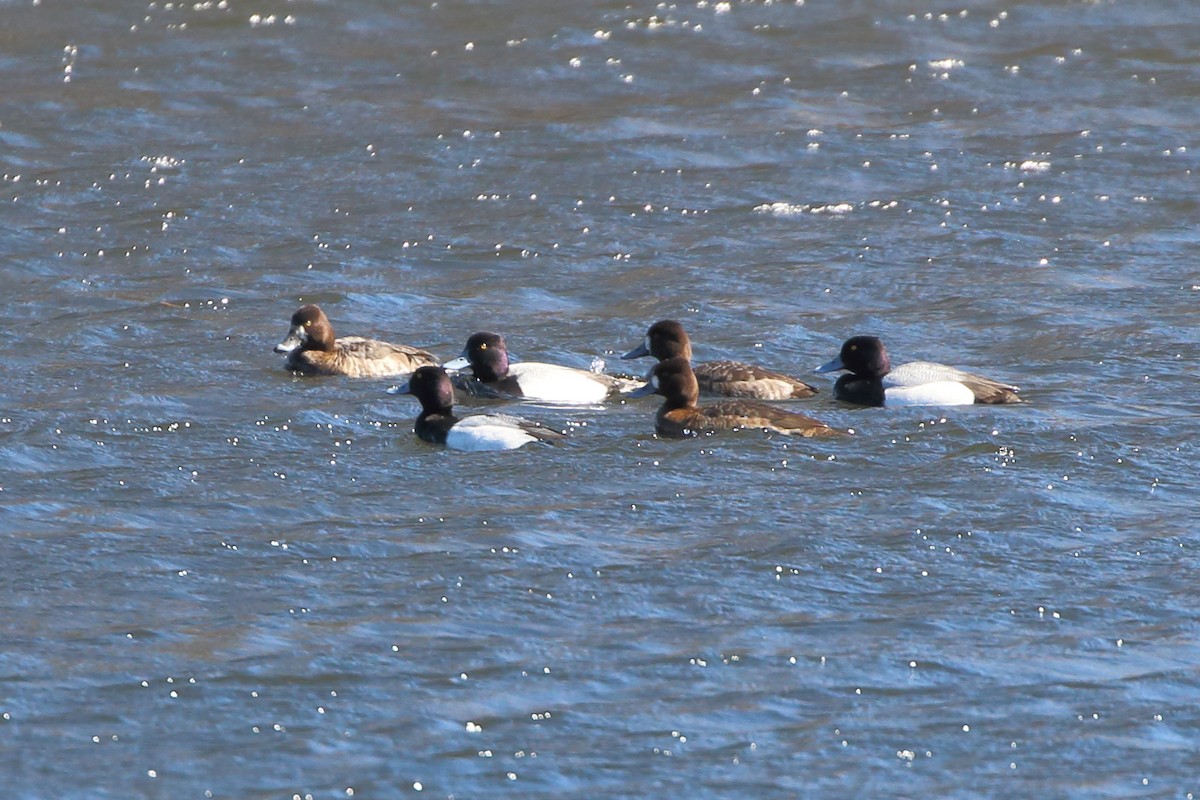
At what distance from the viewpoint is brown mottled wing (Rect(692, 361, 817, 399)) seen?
37.1 feet

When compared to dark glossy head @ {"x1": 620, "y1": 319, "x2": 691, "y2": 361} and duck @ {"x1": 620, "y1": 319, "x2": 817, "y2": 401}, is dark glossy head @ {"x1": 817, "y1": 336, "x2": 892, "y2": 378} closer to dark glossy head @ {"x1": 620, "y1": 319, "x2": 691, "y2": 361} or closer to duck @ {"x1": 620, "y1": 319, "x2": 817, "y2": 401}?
duck @ {"x1": 620, "y1": 319, "x2": 817, "y2": 401}

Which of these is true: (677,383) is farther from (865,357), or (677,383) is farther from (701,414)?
(865,357)

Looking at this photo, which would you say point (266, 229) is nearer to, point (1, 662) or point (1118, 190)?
point (1118, 190)

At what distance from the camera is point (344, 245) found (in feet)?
48.6

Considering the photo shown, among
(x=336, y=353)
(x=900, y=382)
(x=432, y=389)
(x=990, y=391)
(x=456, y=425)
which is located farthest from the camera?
(x=336, y=353)

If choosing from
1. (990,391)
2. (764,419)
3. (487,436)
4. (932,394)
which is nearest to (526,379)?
(487,436)

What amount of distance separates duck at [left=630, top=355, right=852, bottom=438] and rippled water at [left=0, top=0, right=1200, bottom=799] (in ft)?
0.44

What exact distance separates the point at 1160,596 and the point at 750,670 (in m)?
1.77

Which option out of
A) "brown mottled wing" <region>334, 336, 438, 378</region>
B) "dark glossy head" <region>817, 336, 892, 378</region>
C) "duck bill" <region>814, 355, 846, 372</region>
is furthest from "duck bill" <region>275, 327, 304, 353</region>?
"dark glossy head" <region>817, 336, 892, 378</region>

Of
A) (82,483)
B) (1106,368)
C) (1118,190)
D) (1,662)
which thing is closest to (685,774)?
(1,662)

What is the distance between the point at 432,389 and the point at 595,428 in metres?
0.86

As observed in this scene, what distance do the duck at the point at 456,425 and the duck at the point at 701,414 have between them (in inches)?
23.4

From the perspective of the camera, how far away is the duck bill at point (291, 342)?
473 inches

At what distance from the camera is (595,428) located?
35.3ft
